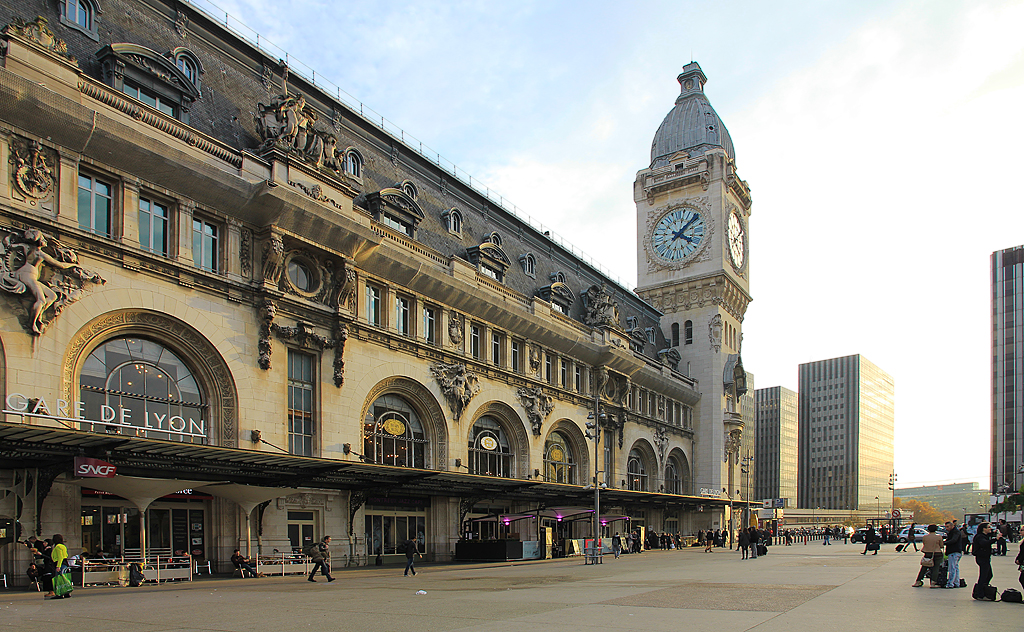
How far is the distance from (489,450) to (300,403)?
15209 millimetres

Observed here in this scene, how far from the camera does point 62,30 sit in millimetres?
30000

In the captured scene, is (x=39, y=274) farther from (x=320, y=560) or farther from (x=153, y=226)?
(x=320, y=560)

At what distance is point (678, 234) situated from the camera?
270 feet

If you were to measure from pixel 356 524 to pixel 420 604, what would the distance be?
20803mm

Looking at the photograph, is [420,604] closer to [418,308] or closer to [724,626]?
[724,626]

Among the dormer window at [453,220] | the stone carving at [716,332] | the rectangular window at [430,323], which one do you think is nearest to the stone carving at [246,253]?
the rectangular window at [430,323]

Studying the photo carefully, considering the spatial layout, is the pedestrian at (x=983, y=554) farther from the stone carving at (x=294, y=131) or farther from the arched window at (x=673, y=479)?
the arched window at (x=673, y=479)

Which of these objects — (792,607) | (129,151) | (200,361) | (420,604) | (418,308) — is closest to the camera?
(792,607)

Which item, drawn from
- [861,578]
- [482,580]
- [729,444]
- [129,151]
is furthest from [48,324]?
[729,444]

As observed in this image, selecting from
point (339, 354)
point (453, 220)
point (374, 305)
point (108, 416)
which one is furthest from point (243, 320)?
point (453, 220)

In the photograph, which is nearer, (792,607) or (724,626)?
(724,626)

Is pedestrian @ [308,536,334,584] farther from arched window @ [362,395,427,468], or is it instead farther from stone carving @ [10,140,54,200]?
stone carving @ [10,140,54,200]

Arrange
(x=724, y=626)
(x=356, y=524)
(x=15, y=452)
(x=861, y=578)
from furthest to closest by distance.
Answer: (x=356, y=524)
(x=861, y=578)
(x=15, y=452)
(x=724, y=626)

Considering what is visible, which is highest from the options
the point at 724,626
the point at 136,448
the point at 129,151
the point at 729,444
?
the point at 129,151
